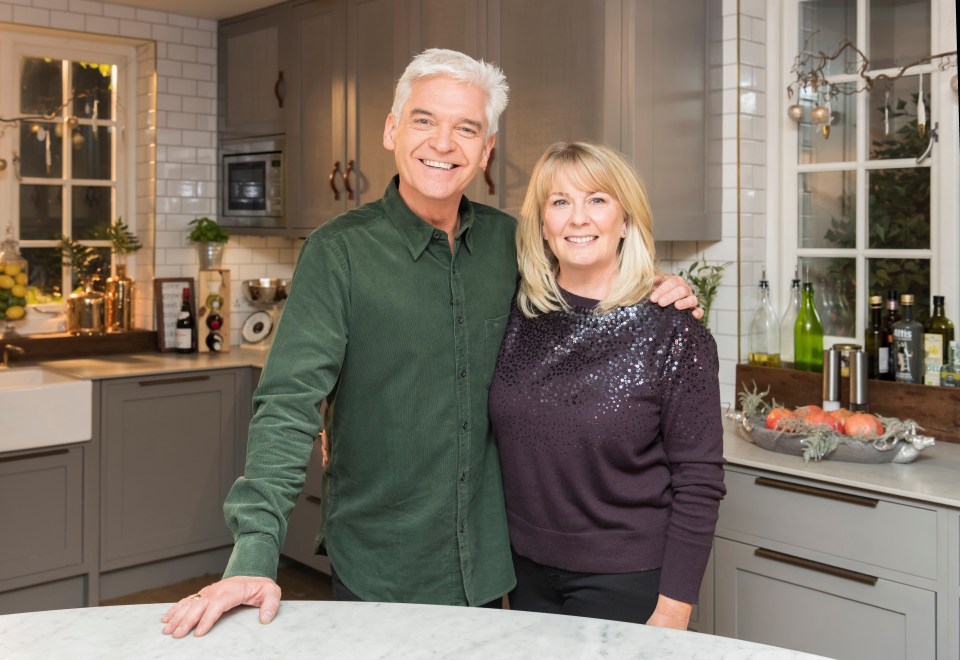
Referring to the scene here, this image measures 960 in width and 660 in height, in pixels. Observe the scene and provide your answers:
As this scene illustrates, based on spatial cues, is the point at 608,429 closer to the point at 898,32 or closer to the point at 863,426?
the point at 863,426

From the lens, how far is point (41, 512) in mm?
3928

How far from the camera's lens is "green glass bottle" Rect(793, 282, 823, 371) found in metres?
3.34

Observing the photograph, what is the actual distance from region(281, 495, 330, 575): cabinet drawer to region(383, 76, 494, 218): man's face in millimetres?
2627

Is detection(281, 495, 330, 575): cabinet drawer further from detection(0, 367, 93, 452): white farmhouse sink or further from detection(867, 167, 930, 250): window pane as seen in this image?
detection(867, 167, 930, 250): window pane

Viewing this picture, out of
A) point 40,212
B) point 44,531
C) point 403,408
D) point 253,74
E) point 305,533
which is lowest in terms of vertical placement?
point 305,533

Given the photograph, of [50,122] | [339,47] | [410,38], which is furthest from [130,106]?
[410,38]

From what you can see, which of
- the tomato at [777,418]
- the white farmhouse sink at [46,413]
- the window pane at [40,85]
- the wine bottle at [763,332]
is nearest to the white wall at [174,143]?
the window pane at [40,85]

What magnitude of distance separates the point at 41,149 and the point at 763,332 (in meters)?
3.42

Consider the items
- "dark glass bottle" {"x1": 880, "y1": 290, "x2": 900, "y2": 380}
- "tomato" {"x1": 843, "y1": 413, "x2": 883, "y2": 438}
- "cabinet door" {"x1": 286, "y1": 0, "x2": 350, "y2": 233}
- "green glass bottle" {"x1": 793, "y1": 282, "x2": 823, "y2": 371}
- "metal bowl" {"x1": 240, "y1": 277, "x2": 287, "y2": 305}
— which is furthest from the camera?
"metal bowl" {"x1": 240, "y1": 277, "x2": 287, "y2": 305}

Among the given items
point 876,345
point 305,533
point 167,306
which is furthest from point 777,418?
point 167,306

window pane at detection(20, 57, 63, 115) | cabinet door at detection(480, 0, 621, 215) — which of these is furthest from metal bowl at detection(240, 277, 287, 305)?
cabinet door at detection(480, 0, 621, 215)

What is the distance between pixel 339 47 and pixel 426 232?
2.55 m

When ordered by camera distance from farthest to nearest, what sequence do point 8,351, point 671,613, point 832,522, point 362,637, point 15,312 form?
1. point 15,312
2. point 8,351
3. point 832,522
4. point 671,613
5. point 362,637

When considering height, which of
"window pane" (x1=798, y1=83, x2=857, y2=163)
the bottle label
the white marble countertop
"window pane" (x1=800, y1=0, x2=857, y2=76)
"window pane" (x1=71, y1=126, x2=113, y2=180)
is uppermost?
"window pane" (x1=800, y1=0, x2=857, y2=76)
